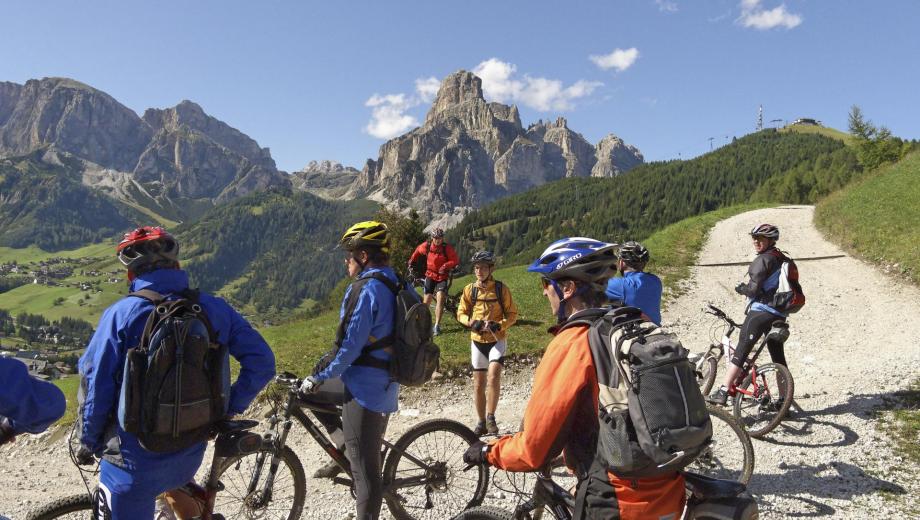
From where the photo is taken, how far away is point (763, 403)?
24.5 feet

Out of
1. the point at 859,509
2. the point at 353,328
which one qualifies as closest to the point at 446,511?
the point at 353,328

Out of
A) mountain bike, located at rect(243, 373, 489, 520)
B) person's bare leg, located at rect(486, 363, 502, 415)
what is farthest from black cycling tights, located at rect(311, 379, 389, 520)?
person's bare leg, located at rect(486, 363, 502, 415)

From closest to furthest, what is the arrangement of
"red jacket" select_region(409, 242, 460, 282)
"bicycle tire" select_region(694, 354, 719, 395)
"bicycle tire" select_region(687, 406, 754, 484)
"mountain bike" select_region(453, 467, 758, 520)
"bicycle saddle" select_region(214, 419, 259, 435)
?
"mountain bike" select_region(453, 467, 758, 520) → "bicycle saddle" select_region(214, 419, 259, 435) → "bicycle tire" select_region(687, 406, 754, 484) → "bicycle tire" select_region(694, 354, 719, 395) → "red jacket" select_region(409, 242, 460, 282)

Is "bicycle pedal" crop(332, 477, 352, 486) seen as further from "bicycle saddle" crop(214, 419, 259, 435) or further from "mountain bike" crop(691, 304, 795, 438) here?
"mountain bike" crop(691, 304, 795, 438)

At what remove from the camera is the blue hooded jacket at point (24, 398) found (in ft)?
8.27

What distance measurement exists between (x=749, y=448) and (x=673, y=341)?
4118 mm

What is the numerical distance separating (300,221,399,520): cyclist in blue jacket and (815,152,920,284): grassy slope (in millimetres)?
19754

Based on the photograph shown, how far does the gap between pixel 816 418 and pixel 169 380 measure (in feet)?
29.1

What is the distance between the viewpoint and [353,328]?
13.8 feet

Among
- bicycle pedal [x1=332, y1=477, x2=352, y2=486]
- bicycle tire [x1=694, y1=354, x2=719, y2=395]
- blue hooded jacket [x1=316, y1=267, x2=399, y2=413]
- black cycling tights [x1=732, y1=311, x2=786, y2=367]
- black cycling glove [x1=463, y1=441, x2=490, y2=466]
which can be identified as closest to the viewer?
black cycling glove [x1=463, y1=441, x2=490, y2=466]

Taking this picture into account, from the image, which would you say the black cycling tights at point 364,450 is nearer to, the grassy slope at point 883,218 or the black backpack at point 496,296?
the black backpack at point 496,296

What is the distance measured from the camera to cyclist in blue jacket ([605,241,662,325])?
6223 millimetres

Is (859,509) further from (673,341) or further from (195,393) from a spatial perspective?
(195,393)

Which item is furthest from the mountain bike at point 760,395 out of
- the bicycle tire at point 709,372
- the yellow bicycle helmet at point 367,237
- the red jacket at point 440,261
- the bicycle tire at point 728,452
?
the red jacket at point 440,261
